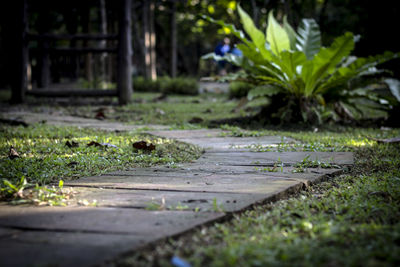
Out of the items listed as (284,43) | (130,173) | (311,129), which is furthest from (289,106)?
(130,173)

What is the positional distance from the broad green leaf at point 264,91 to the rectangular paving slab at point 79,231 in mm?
2870

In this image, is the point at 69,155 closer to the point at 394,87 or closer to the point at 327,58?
the point at 327,58

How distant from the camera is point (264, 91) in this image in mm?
4262

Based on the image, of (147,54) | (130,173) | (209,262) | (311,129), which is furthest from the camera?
(147,54)

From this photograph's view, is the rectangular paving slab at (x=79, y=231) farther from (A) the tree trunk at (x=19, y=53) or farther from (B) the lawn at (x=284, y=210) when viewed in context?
(A) the tree trunk at (x=19, y=53)

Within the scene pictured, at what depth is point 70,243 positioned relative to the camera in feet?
3.97

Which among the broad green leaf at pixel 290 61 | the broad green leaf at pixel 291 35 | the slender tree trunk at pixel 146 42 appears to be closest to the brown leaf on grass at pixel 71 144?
the broad green leaf at pixel 290 61

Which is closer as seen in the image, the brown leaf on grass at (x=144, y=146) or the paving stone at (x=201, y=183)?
the paving stone at (x=201, y=183)

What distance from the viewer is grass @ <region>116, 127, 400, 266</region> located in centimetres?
110

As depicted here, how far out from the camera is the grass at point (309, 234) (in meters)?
1.10

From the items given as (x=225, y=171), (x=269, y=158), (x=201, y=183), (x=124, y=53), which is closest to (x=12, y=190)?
(x=201, y=183)

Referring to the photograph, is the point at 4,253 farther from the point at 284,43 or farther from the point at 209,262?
the point at 284,43

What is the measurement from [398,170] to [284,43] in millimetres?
2600

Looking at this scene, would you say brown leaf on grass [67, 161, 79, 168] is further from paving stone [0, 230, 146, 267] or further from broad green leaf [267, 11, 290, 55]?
broad green leaf [267, 11, 290, 55]
